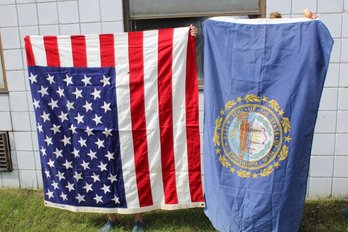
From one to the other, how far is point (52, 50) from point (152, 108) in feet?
3.22

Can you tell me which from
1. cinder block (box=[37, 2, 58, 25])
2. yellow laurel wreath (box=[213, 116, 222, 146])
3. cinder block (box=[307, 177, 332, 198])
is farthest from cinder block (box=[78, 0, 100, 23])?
cinder block (box=[307, 177, 332, 198])

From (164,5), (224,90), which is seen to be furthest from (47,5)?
(224,90)

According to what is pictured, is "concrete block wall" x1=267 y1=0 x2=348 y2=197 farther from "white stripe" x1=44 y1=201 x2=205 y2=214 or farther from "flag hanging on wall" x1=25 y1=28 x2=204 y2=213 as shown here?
"white stripe" x1=44 y1=201 x2=205 y2=214

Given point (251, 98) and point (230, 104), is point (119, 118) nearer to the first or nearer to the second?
point (230, 104)

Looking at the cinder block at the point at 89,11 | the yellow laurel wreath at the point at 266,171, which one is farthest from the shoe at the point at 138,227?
the cinder block at the point at 89,11

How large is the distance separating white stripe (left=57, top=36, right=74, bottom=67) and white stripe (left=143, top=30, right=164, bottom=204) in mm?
638

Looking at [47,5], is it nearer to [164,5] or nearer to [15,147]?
[164,5]

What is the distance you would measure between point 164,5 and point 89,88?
1234 mm

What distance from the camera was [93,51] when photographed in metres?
3.20

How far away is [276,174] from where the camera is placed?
272 centimetres

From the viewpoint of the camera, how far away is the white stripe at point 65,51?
323cm

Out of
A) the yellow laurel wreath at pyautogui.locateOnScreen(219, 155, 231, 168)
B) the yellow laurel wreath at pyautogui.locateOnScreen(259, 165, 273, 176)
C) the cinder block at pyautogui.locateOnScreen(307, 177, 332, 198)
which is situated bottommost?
the cinder block at pyautogui.locateOnScreen(307, 177, 332, 198)

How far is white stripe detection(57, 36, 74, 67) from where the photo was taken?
3232 millimetres

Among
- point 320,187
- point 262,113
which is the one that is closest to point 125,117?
point 262,113
